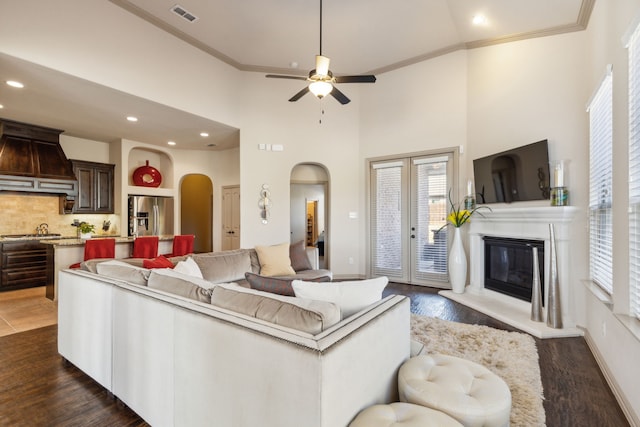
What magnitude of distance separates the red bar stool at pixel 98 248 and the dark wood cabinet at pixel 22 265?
4.66 feet

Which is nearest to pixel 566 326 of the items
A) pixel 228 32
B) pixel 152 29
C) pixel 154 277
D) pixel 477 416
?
pixel 477 416

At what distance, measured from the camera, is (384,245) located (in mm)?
5922

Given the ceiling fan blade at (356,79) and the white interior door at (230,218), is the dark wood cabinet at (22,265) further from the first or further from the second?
the ceiling fan blade at (356,79)

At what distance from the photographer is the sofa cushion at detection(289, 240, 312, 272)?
427cm

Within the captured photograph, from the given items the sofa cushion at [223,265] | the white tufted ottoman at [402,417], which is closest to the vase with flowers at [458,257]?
the sofa cushion at [223,265]

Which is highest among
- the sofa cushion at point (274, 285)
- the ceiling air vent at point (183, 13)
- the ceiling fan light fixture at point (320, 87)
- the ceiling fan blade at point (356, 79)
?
the ceiling air vent at point (183, 13)

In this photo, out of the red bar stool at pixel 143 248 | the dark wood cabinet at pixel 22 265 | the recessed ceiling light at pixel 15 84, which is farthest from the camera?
the dark wood cabinet at pixel 22 265

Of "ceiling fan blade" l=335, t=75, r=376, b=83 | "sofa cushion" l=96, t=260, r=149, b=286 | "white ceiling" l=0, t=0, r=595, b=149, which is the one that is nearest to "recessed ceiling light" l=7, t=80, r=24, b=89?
"white ceiling" l=0, t=0, r=595, b=149

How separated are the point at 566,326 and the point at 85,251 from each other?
6.09 meters

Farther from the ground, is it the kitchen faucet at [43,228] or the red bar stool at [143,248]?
the kitchen faucet at [43,228]

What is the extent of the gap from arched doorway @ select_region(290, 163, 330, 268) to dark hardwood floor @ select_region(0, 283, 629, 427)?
13.8 ft

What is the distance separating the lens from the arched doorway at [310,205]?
651cm

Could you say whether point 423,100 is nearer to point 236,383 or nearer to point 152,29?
point 152,29

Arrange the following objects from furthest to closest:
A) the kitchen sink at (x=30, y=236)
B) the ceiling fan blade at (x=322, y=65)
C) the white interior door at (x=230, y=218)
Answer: the white interior door at (x=230, y=218) → the kitchen sink at (x=30, y=236) → the ceiling fan blade at (x=322, y=65)
